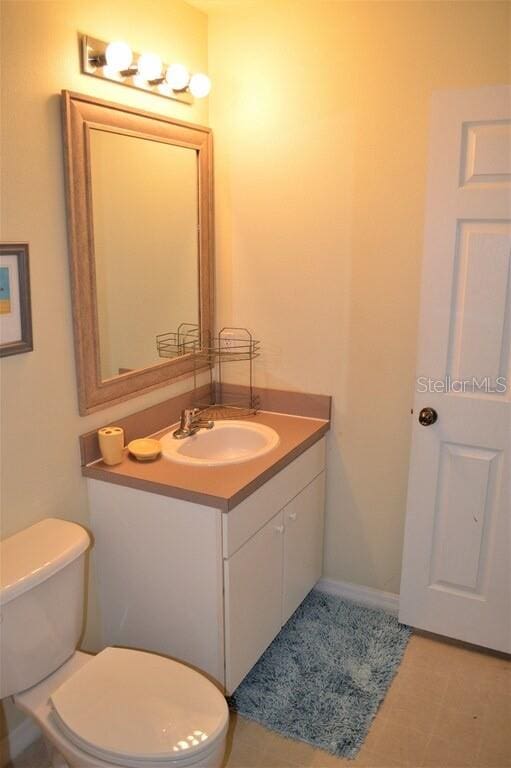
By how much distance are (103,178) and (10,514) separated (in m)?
1.05

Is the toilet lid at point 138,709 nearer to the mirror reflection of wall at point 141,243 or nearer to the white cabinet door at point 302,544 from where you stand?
the white cabinet door at point 302,544

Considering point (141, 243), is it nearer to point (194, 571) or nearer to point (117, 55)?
point (117, 55)

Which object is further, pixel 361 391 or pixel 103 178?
pixel 361 391

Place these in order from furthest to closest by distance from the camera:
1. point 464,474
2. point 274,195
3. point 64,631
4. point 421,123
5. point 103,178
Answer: point 274,195, point 464,474, point 421,123, point 103,178, point 64,631

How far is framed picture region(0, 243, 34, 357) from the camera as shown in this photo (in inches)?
64.4

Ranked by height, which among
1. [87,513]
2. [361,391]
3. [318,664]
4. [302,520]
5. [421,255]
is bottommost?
[318,664]

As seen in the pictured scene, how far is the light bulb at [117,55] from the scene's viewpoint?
5.97 feet

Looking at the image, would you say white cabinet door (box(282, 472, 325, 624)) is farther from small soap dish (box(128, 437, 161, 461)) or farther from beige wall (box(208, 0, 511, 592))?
small soap dish (box(128, 437, 161, 461))

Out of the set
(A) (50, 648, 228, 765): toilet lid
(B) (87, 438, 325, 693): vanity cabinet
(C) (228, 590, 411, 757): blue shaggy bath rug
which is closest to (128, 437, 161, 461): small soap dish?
(B) (87, 438, 325, 693): vanity cabinet

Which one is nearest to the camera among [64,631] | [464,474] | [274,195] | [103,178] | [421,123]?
[64,631]

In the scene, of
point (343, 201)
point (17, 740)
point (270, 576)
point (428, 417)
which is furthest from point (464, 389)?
point (17, 740)

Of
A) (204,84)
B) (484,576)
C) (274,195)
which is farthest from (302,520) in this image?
(204,84)

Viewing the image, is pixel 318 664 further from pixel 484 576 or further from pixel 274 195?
pixel 274 195

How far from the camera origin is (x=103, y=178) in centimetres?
194
